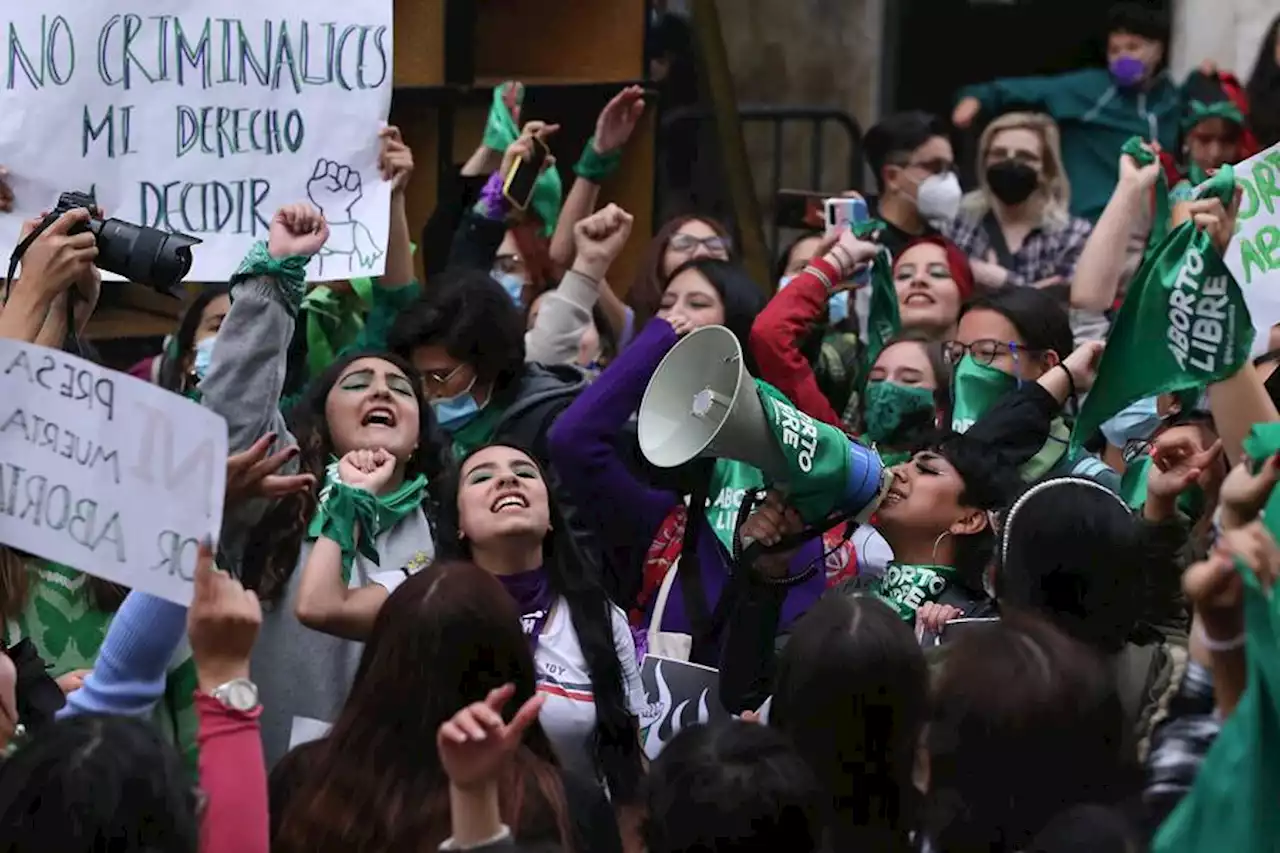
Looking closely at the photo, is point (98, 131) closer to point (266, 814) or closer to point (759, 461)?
point (759, 461)

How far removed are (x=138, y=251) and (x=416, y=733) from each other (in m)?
1.23

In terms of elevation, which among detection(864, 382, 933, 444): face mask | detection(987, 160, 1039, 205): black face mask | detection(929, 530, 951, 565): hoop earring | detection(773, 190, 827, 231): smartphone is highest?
detection(987, 160, 1039, 205): black face mask

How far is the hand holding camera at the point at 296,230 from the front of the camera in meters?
4.28

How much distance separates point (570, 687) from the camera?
4.06 m

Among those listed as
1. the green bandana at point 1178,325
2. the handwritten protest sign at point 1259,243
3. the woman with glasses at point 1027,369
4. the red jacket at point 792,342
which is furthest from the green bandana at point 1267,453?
the red jacket at point 792,342

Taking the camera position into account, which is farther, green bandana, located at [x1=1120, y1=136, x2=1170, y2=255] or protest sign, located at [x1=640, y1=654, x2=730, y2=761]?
green bandana, located at [x1=1120, y1=136, x2=1170, y2=255]

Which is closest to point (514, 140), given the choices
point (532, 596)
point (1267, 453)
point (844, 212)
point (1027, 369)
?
point (844, 212)

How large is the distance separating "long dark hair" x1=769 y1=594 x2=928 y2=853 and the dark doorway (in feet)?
23.8

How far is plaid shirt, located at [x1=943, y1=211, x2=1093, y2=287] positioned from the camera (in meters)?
6.74

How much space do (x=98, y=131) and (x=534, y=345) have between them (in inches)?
49.7

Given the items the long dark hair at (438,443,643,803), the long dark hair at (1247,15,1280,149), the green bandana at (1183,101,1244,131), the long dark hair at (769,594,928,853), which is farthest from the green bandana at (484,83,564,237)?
the long dark hair at (769,594,928,853)

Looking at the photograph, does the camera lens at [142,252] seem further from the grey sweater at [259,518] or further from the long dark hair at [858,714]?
the long dark hair at [858,714]

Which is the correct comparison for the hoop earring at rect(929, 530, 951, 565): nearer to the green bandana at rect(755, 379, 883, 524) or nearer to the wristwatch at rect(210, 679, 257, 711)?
the green bandana at rect(755, 379, 883, 524)

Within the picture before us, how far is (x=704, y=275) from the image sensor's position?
5.64 m
